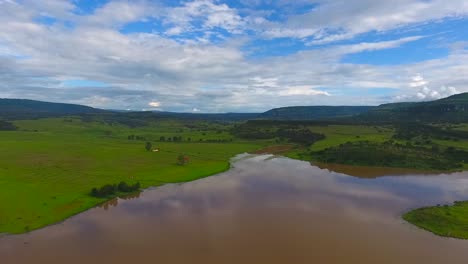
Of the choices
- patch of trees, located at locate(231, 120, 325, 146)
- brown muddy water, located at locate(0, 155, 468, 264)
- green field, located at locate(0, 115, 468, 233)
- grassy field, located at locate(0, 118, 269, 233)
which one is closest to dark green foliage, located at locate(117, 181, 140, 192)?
brown muddy water, located at locate(0, 155, 468, 264)

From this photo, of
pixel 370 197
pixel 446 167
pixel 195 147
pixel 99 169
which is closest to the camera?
pixel 370 197

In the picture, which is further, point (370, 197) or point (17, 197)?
point (370, 197)

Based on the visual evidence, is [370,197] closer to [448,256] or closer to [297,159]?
[448,256]

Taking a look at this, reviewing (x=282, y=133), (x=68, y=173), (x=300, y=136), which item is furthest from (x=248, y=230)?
(x=282, y=133)

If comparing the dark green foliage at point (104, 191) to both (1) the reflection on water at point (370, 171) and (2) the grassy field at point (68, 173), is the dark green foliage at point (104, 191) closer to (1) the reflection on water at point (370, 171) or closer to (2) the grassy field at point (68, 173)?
(2) the grassy field at point (68, 173)

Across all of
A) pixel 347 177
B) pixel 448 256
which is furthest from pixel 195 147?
pixel 448 256

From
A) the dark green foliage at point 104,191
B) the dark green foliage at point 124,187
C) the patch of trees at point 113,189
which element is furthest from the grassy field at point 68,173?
the dark green foliage at point 124,187

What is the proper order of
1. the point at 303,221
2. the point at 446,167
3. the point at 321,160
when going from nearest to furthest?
the point at 303,221, the point at 446,167, the point at 321,160
